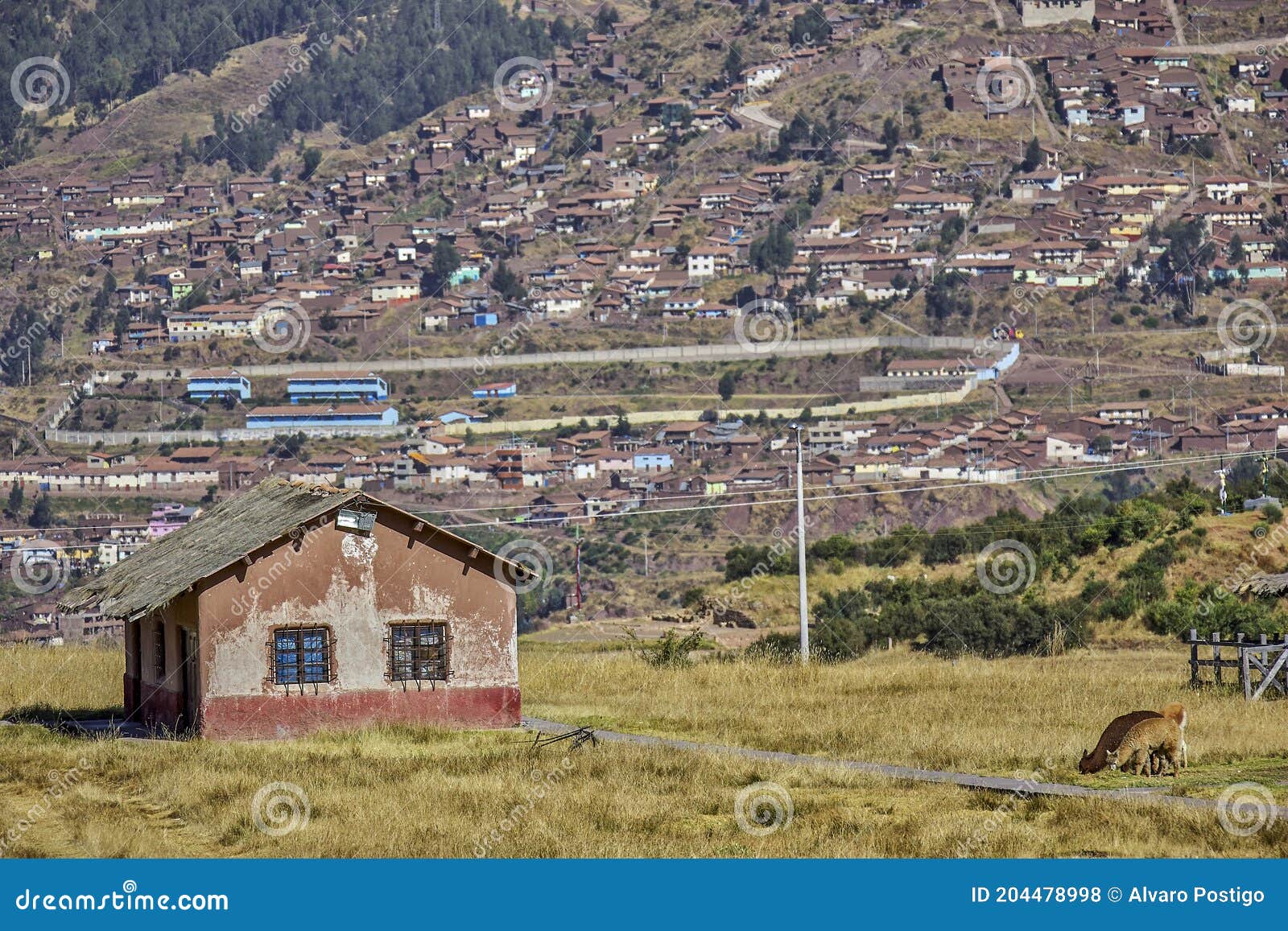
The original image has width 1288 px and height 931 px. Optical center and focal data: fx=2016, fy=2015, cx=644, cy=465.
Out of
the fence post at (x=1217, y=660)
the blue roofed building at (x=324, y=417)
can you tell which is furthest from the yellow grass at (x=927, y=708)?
the blue roofed building at (x=324, y=417)

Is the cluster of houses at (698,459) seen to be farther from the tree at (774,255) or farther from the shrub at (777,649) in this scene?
the shrub at (777,649)

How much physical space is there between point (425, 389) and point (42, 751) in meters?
152

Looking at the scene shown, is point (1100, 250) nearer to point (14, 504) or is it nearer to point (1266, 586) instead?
point (14, 504)

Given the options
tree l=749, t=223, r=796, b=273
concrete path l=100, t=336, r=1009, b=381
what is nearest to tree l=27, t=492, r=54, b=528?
concrete path l=100, t=336, r=1009, b=381

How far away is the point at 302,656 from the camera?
21.7 meters

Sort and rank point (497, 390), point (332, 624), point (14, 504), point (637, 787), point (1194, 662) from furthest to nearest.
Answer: point (497, 390) → point (14, 504) → point (1194, 662) → point (332, 624) → point (637, 787)

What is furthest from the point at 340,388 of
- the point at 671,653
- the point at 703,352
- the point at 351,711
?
the point at 351,711

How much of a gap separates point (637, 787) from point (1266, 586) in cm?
1088

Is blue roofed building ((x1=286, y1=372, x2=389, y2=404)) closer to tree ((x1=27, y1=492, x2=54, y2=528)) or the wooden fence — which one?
tree ((x1=27, y1=492, x2=54, y2=528))

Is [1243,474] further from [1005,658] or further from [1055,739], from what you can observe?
[1055,739]

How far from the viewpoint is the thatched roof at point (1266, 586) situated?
25375mm

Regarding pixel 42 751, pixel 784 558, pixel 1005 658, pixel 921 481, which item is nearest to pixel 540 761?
pixel 42 751

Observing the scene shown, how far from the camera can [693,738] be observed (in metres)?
21.9

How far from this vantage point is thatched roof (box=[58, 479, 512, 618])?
21.7 metres
